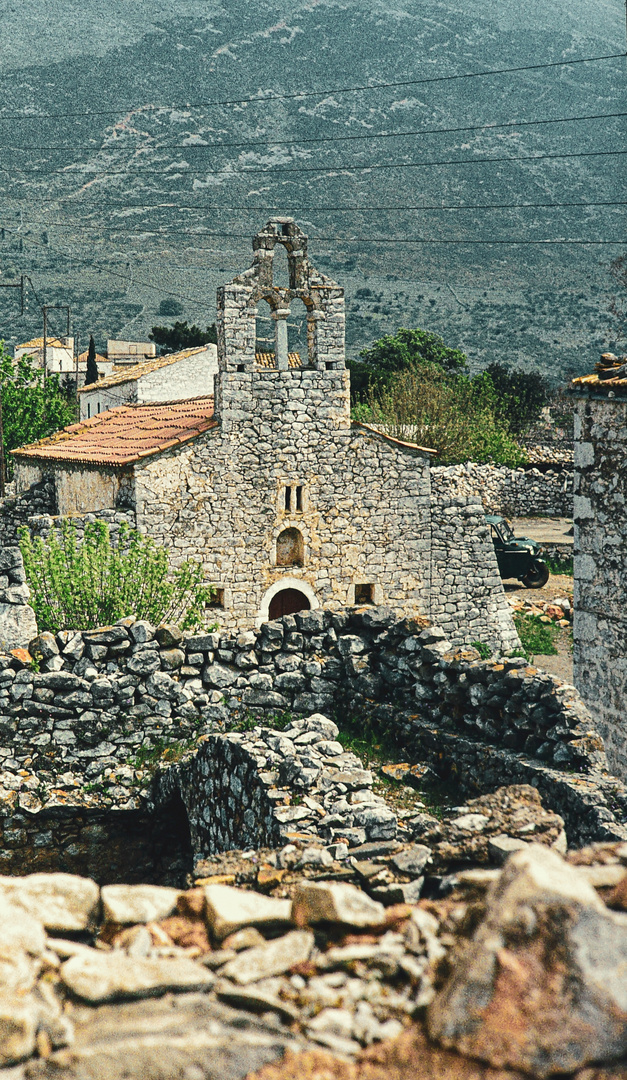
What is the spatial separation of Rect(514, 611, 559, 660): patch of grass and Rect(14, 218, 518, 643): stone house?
182 cm

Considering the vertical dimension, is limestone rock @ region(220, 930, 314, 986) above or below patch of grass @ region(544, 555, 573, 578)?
above

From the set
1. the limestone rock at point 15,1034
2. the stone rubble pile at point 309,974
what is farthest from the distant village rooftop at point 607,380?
the limestone rock at point 15,1034

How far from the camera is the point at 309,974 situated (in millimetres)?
2965

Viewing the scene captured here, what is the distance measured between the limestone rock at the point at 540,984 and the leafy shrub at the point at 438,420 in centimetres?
3085

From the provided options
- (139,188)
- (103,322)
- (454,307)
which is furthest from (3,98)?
(454,307)

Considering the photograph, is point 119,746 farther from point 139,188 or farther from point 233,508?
point 139,188

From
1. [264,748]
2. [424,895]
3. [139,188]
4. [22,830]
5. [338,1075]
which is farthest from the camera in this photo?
[139,188]

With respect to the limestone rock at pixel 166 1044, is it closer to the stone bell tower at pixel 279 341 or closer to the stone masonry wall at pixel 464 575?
the stone bell tower at pixel 279 341

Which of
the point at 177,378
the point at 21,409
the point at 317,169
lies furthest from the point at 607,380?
the point at 317,169

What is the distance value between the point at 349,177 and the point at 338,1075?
117429mm

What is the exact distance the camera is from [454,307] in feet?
292

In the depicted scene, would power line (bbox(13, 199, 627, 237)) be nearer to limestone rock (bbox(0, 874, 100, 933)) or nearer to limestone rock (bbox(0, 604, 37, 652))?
limestone rock (bbox(0, 604, 37, 652))

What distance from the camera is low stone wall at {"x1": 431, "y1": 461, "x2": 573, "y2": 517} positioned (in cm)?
3700

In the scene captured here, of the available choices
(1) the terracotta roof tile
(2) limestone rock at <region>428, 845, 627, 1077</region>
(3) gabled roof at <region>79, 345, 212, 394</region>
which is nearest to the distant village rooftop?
(2) limestone rock at <region>428, 845, 627, 1077</region>
